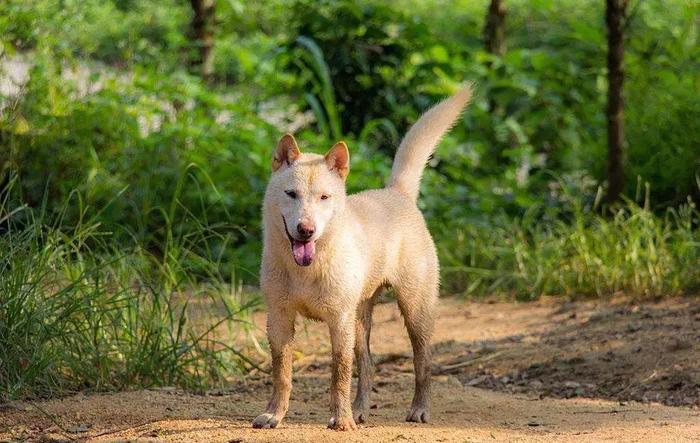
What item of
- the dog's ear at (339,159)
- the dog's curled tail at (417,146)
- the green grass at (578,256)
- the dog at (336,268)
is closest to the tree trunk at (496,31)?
the green grass at (578,256)

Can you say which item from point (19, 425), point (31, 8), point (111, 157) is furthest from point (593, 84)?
point (19, 425)

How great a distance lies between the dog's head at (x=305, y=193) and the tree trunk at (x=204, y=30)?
628cm

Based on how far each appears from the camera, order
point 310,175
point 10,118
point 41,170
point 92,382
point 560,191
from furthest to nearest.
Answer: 1. point 560,191
2. point 41,170
3. point 10,118
4. point 92,382
5. point 310,175

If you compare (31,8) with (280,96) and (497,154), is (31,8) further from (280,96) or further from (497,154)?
(497,154)

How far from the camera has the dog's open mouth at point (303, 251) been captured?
14.9 ft

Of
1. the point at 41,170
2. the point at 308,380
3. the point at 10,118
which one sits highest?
the point at 10,118

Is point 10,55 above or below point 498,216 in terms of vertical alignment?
above

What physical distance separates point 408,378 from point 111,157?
382 centimetres

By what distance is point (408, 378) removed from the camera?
6.56 metres

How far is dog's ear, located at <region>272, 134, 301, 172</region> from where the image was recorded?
4789 millimetres

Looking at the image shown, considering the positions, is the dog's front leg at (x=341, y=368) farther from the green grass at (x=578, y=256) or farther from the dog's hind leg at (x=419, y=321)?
the green grass at (x=578, y=256)

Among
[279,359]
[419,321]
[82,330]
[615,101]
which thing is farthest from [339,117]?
[279,359]

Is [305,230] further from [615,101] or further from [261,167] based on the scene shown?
[615,101]

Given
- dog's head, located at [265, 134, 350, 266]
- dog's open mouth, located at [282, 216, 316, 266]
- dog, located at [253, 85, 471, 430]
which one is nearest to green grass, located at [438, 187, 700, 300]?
dog, located at [253, 85, 471, 430]
